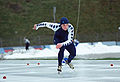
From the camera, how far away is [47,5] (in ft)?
222

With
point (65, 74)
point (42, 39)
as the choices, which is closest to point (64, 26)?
point (65, 74)

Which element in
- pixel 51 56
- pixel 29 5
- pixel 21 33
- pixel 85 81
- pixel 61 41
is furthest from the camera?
pixel 29 5

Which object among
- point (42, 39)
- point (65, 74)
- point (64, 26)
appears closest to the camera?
point (65, 74)

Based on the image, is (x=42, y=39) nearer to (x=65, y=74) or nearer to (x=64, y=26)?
(x=64, y=26)

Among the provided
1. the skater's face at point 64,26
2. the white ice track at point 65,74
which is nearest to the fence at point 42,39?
the white ice track at point 65,74

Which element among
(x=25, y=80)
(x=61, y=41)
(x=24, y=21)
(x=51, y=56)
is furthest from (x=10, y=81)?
(x=24, y=21)

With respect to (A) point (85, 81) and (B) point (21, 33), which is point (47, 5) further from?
(A) point (85, 81)

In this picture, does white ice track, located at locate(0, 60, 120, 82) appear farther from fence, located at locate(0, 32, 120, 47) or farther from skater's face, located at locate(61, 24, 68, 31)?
fence, located at locate(0, 32, 120, 47)

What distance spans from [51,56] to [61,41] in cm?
1040

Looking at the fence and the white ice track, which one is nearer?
the white ice track

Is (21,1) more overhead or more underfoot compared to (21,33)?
more overhead

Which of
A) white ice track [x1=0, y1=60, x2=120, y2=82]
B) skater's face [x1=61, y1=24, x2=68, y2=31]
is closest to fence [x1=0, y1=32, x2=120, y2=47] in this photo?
white ice track [x1=0, y1=60, x2=120, y2=82]

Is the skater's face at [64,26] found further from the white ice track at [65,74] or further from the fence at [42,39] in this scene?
the fence at [42,39]

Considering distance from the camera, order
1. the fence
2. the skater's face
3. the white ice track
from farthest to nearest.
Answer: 1. the fence
2. the skater's face
3. the white ice track
